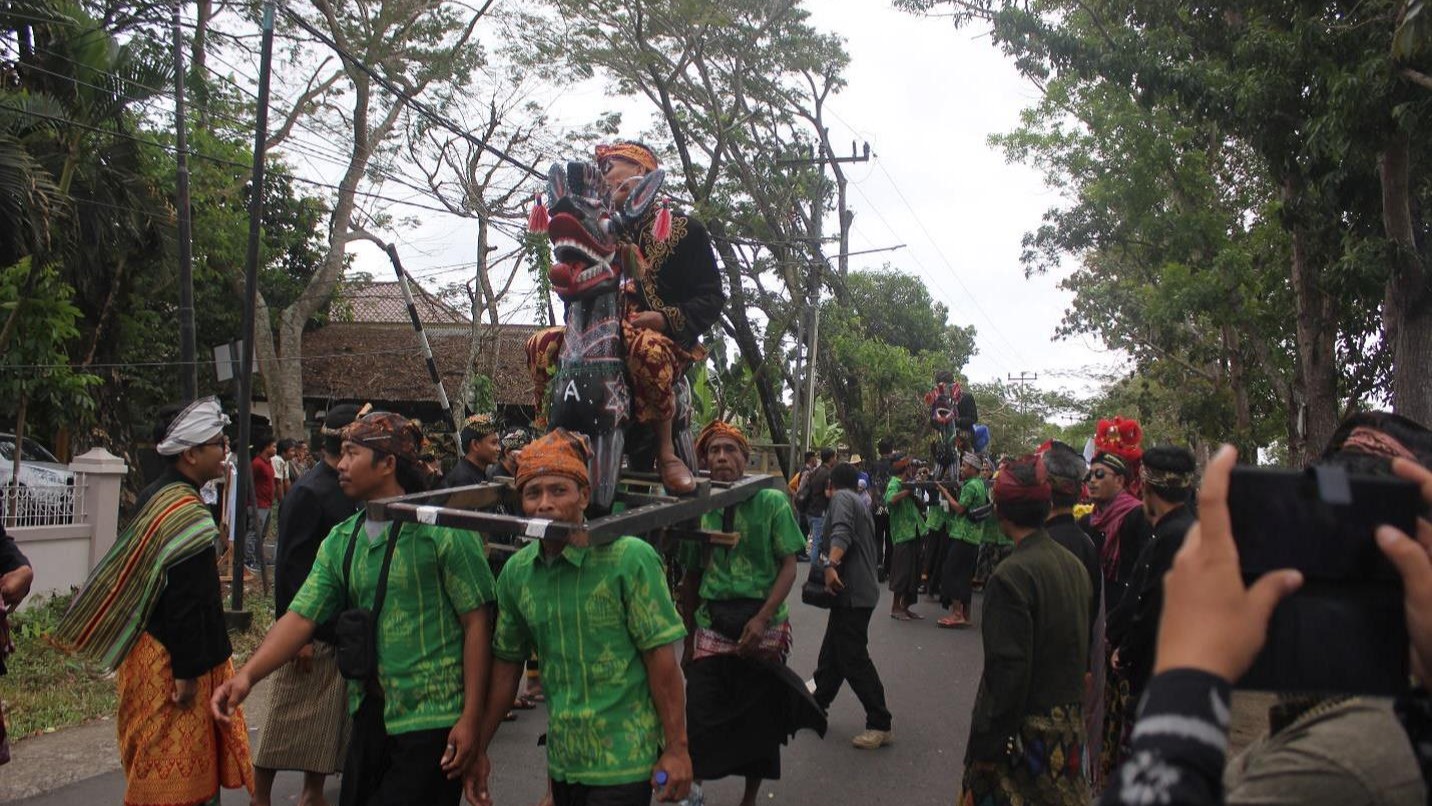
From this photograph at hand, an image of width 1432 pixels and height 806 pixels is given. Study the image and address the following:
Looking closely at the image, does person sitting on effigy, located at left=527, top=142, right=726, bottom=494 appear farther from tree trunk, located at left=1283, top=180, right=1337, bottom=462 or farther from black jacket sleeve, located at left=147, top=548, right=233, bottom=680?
tree trunk, located at left=1283, top=180, right=1337, bottom=462

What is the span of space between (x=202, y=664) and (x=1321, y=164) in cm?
1142

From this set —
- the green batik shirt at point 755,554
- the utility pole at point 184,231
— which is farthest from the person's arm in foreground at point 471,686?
the utility pole at point 184,231

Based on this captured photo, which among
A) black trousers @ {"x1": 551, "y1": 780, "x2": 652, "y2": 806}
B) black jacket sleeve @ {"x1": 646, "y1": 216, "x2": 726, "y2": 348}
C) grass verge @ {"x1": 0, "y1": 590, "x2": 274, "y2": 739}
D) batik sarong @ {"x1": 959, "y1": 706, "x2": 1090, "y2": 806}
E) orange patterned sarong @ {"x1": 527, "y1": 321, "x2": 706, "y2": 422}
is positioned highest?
black jacket sleeve @ {"x1": 646, "y1": 216, "x2": 726, "y2": 348}

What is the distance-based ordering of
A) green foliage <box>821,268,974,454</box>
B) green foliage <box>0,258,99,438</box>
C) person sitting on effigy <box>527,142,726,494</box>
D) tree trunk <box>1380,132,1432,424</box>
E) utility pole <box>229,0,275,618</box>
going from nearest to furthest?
1. person sitting on effigy <box>527,142,726,494</box>
2. utility pole <box>229,0,275,618</box>
3. tree trunk <box>1380,132,1432,424</box>
4. green foliage <box>0,258,99,438</box>
5. green foliage <box>821,268,974,454</box>

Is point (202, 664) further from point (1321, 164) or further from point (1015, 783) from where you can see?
point (1321, 164)

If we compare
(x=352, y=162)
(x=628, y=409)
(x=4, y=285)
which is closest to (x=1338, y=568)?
(x=628, y=409)

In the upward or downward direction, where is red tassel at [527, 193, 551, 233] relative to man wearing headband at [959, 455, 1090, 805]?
upward

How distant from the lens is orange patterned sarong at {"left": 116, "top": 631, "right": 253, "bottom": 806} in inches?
149

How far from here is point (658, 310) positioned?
4.59 meters

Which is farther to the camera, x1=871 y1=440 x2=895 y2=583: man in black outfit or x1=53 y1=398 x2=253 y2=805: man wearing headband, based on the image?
x1=871 y1=440 x2=895 y2=583: man in black outfit

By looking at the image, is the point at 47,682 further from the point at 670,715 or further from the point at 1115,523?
the point at 1115,523

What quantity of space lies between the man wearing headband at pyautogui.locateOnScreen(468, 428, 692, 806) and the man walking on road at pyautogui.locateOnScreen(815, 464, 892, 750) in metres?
3.22

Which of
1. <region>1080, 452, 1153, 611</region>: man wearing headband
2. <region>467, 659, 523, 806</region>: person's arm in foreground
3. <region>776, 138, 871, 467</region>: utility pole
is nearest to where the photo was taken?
<region>467, 659, 523, 806</region>: person's arm in foreground

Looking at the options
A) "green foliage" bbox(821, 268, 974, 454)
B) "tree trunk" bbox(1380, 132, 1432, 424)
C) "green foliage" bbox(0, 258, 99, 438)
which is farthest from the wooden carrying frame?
"green foliage" bbox(821, 268, 974, 454)
